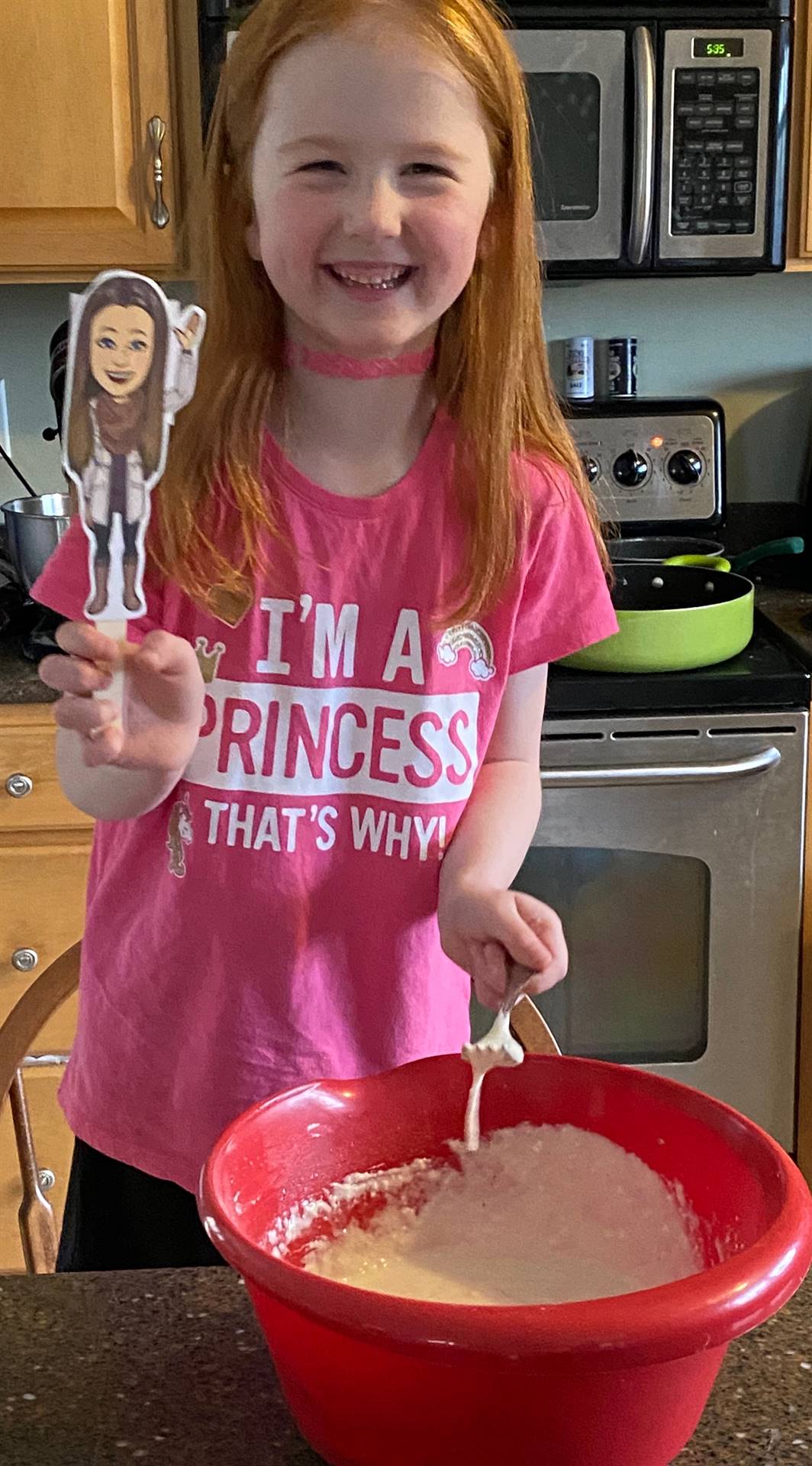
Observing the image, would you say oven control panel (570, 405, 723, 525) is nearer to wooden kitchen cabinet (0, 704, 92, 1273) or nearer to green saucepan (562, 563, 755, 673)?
green saucepan (562, 563, 755, 673)

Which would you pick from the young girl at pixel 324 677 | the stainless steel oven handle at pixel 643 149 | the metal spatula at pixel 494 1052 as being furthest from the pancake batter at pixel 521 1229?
the stainless steel oven handle at pixel 643 149

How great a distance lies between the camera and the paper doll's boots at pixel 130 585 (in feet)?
2.24

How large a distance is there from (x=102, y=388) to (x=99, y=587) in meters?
0.09

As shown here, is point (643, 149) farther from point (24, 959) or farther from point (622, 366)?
point (24, 959)

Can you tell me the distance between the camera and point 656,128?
2.07 metres

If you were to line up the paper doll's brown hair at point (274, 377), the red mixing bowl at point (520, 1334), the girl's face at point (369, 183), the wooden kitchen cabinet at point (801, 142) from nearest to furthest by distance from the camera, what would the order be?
the red mixing bowl at point (520, 1334)
the girl's face at point (369, 183)
the paper doll's brown hair at point (274, 377)
the wooden kitchen cabinet at point (801, 142)

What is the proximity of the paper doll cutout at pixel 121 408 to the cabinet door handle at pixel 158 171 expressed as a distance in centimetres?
152

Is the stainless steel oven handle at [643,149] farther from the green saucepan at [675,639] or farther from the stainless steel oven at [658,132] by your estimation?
the green saucepan at [675,639]

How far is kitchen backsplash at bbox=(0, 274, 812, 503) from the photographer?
8.15 feet

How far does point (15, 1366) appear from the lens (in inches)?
26.5

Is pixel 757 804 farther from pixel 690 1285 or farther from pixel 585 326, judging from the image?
pixel 690 1285

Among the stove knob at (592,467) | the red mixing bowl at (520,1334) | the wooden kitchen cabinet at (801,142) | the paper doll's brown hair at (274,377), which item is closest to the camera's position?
the red mixing bowl at (520,1334)

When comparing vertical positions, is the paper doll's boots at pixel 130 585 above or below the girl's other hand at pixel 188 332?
below

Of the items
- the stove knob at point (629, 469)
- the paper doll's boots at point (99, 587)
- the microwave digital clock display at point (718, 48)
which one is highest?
the microwave digital clock display at point (718, 48)
